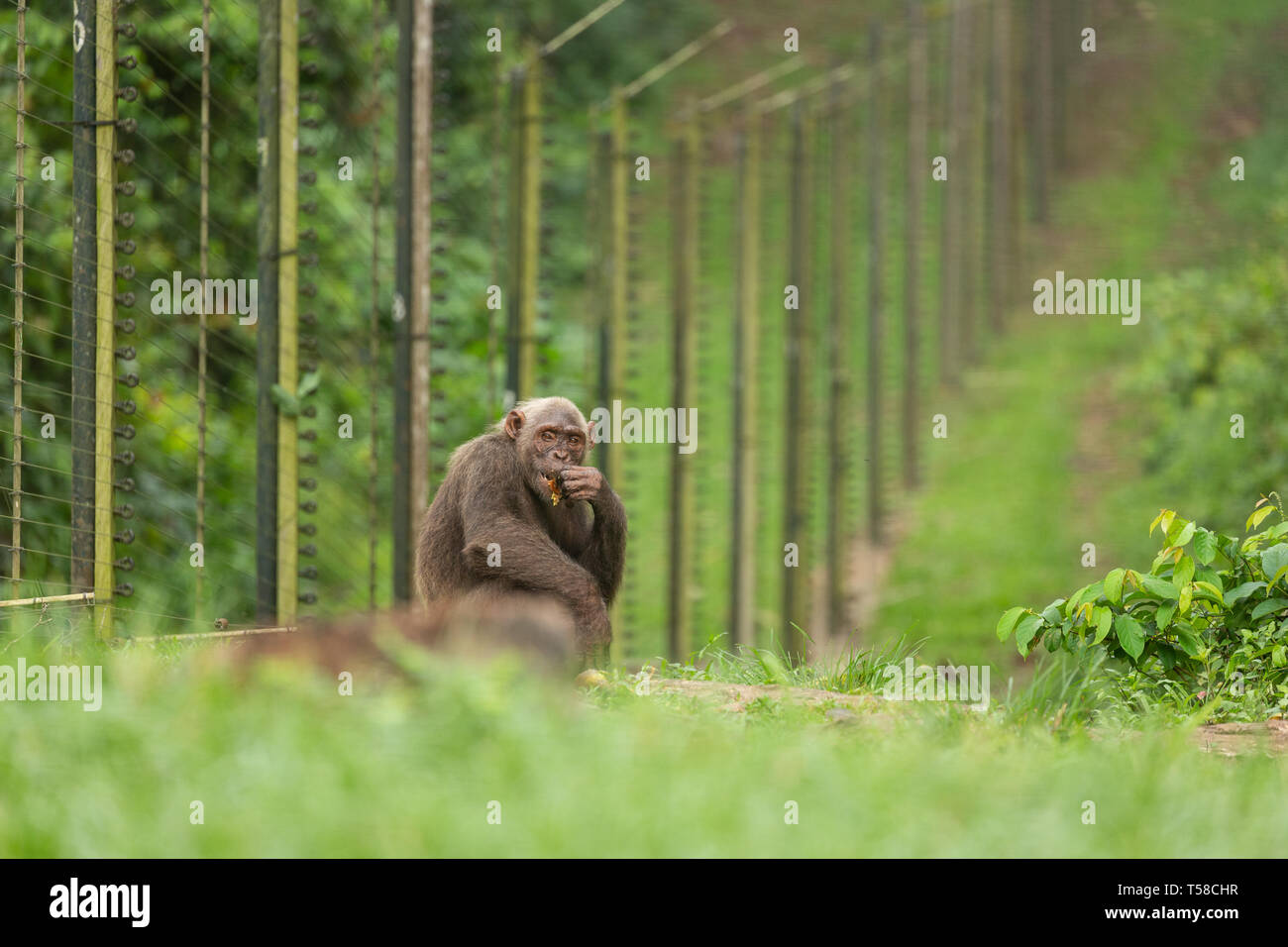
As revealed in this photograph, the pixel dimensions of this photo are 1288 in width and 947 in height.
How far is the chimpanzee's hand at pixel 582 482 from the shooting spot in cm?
848

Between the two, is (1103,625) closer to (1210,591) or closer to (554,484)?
(1210,591)

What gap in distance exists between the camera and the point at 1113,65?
36906 millimetres

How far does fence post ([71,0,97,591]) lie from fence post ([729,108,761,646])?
29.9 feet

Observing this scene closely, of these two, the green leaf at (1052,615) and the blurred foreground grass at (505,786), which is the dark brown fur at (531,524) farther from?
the blurred foreground grass at (505,786)

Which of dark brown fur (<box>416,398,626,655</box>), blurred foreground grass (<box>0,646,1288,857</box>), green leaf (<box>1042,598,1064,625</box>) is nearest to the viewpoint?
blurred foreground grass (<box>0,646,1288,857</box>)

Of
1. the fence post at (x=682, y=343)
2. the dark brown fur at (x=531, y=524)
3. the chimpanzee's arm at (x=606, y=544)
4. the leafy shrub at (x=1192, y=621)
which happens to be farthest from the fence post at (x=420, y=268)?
the leafy shrub at (x=1192, y=621)

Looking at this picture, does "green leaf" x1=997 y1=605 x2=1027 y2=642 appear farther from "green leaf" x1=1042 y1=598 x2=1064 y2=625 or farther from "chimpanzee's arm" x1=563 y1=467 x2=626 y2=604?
"chimpanzee's arm" x1=563 y1=467 x2=626 y2=604

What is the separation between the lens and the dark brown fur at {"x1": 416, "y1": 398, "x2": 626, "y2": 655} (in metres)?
8.32

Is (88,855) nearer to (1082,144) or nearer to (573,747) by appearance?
(573,747)

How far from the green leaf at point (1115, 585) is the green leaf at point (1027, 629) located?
1.13 ft

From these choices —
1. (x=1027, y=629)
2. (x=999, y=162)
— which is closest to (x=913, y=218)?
(x=999, y=162)

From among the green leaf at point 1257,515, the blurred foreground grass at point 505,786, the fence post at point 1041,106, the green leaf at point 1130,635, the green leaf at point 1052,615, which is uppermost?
the fence post at point 1041,106

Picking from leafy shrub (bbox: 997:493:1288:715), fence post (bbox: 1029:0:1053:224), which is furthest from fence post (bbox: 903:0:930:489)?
leafy shrub (bbox: 997:493:1288:715)

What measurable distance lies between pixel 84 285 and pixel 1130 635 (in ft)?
18.0
